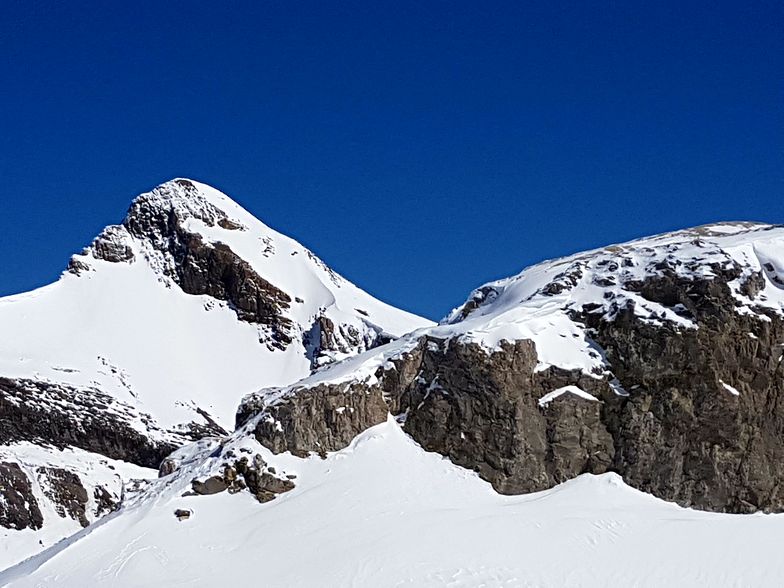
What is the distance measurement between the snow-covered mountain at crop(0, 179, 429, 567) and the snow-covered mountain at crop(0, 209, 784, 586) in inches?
1021

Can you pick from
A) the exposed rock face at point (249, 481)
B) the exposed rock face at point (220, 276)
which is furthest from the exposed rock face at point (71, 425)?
the exposed rock face at point (249, 481)

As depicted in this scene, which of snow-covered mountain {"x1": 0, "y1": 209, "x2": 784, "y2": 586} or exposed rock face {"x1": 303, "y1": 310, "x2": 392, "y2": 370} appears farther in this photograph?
exposed rock face {"x1": 303, "y1": 310, "x2": 392, "y2": 370}

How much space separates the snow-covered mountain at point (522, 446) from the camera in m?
29.0

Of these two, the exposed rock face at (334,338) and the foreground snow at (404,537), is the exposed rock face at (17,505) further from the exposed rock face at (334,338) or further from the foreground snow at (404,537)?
the exposed rock face at (334,338)

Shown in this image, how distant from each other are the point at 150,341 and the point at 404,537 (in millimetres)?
57044

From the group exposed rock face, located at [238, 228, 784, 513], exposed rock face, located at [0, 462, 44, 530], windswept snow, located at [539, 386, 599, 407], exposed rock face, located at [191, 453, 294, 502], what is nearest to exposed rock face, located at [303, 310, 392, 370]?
exposed rock face, located at [0, 462, 44, 530]

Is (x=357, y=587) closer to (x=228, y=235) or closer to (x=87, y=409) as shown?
(x=87, y=409)

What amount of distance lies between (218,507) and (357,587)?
721 cm

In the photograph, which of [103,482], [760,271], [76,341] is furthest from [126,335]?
[760,271]

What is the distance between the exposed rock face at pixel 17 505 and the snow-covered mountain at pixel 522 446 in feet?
80.7

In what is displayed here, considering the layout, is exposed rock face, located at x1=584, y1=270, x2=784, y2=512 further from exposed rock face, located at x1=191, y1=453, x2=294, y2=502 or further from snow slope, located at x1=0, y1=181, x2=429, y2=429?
snow slope, located at x1=0, y1=181, x2=429, y2=429

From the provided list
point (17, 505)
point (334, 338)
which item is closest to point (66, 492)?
point (17, 505)

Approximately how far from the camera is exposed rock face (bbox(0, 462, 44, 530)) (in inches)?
2287

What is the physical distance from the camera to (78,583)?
28.8m
